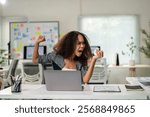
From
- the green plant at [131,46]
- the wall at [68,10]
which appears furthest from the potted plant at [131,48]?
the wall at [68,10]

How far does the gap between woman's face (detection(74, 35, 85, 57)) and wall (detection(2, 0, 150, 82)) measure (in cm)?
403

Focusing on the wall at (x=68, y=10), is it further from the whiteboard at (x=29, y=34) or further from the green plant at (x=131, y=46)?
the green plant at (x=131, y=46)

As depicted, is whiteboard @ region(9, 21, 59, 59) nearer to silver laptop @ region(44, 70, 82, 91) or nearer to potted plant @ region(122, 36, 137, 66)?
potted plant @ region(122, 36, 137, 66)

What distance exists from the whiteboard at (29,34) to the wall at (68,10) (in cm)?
13

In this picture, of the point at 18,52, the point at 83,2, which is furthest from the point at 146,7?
the point at 18,52

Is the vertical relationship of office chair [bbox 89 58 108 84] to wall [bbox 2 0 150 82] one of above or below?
below

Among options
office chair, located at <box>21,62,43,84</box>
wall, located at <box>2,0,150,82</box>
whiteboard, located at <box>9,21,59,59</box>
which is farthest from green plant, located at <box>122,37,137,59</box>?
office chair, located at <box>21,62,43,84</box>

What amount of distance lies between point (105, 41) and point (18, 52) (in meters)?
2.11

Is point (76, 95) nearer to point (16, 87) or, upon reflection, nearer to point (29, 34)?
point (16, 87)

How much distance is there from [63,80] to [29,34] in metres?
4.83

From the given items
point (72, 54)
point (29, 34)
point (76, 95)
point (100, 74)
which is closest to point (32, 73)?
point (100, 74)

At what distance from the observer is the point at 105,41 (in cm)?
647

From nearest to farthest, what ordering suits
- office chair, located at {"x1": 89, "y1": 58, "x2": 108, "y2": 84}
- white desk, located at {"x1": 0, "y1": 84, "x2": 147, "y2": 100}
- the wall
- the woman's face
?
white desk, located at {"x1": 0, "y1": 84, "x2": 147, "y2": 100}
the woman's face
office chair, located at {"x1": 89, "y1": 58, "x2": 108, "y2": 84}
the wall

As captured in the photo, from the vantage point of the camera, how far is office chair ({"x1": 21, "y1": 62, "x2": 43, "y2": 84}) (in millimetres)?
5008
